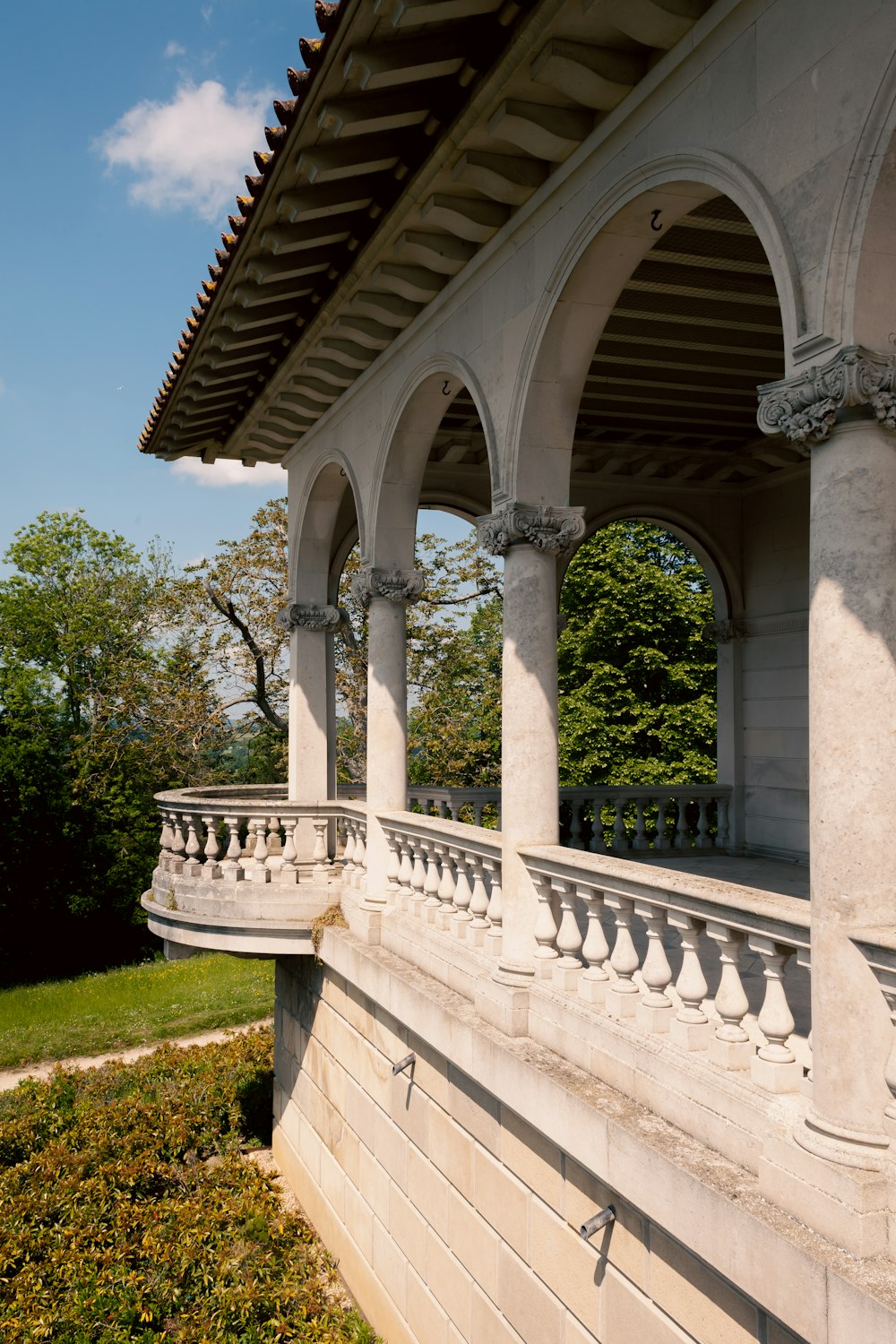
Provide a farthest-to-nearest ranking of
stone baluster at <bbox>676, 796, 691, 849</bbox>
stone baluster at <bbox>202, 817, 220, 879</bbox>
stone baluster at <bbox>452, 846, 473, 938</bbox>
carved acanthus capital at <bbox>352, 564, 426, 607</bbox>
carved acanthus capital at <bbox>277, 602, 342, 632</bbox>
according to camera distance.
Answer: stone baluster at <bbox>676, 796, 691, 849</bbox> → carved acanthus capital at <bbox>277, 602, 342, 632</bbox> → stone baluster at <bbox>202, 817, 220, 879</bbox> → carved acanthus capital at <bbox>352, 564, 426, 607</bbox> → stone baluster at <bbox>452, 846, 473, 938</bbox>

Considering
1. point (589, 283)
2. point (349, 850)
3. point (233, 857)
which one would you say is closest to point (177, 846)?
point (233, 857)

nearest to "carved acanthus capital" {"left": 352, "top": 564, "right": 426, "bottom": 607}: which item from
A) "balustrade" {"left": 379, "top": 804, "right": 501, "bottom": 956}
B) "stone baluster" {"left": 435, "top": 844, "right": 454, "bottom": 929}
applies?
"balustrade" {"left": 379, "top": 804, "right": 501, "bottom": 956}

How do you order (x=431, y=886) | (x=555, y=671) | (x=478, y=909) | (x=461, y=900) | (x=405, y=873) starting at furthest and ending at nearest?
(x=405, y=873)
(x=431, y=886)
(x=461, y=900)
(x=478, y=909)
(x=555, y=671)

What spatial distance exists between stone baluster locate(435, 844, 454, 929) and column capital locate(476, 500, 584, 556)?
7.70 ft

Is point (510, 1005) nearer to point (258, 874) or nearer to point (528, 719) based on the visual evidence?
point (528, 719)

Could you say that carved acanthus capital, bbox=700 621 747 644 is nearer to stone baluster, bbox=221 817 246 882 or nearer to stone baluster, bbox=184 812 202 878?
stone baluster, bbox=221 817 246 882

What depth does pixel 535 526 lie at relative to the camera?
621cm

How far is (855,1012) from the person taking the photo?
349 centimetres

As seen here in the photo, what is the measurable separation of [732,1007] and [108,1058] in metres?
17.6

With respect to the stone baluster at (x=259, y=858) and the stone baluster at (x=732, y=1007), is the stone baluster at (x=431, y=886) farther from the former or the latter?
the stone baluster at (x=732, y=1007)

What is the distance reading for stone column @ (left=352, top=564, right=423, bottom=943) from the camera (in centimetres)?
868

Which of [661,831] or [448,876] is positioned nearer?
[448,876]

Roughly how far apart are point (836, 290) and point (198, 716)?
81.9 ft

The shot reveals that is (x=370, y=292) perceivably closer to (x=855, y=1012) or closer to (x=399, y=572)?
(x=399, y=572)
